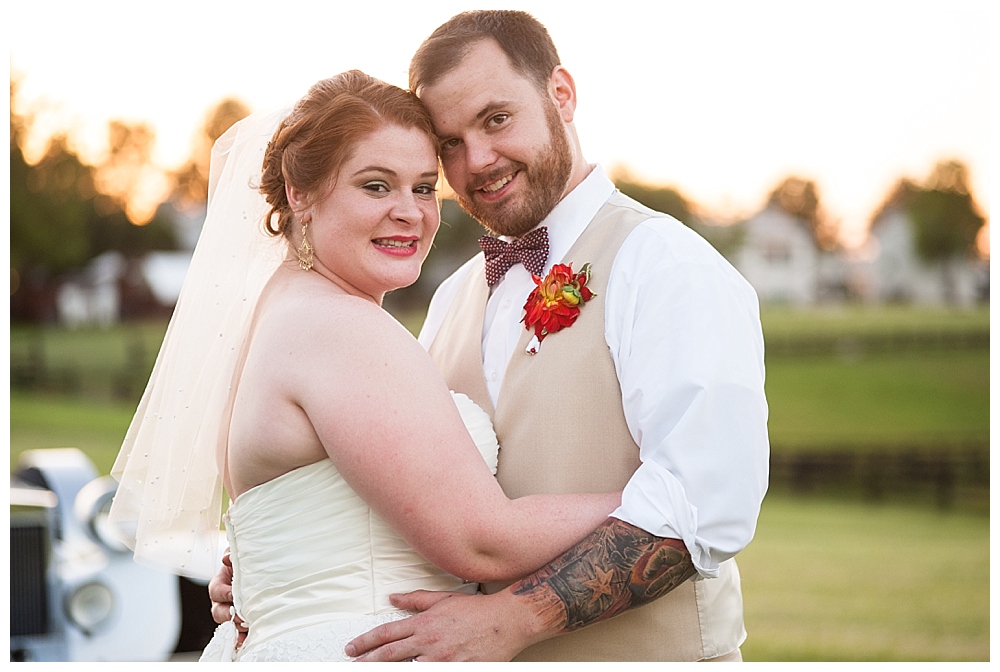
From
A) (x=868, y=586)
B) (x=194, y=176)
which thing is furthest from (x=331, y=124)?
(x=194, y=176)

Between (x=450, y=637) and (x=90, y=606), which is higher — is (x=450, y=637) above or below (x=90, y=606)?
above

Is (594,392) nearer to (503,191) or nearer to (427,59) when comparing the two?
(503,191)

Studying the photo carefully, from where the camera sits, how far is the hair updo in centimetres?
229

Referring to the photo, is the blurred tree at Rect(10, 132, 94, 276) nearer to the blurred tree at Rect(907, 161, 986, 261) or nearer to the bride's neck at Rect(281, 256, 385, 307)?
the blurred tree at Rect(907, 161, 986, 261)

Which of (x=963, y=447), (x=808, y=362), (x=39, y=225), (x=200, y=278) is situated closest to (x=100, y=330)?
(x=39, y=225)

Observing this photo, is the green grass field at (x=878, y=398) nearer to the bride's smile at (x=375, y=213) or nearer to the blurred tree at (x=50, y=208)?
the blurred tree at (x=50, y=208)

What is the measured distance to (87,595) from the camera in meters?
4.62

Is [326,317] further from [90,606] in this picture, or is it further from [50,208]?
[50,208]

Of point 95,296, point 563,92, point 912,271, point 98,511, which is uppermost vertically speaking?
point 563,92

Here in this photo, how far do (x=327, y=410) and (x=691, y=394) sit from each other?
79 centimetres

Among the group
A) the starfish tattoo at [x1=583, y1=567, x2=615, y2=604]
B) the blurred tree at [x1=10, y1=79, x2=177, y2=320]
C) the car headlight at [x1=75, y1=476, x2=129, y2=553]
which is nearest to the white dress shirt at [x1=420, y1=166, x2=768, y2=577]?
the starfish tattoo at [x1=583, y1=567, x2=615, y2=604]

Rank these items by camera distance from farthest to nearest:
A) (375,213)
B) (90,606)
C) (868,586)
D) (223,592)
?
(868,586) → (90,606) → (223,592) → (375,213)

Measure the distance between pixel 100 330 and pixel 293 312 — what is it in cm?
2275

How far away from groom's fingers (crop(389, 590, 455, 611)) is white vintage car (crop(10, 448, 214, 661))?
2826mm
